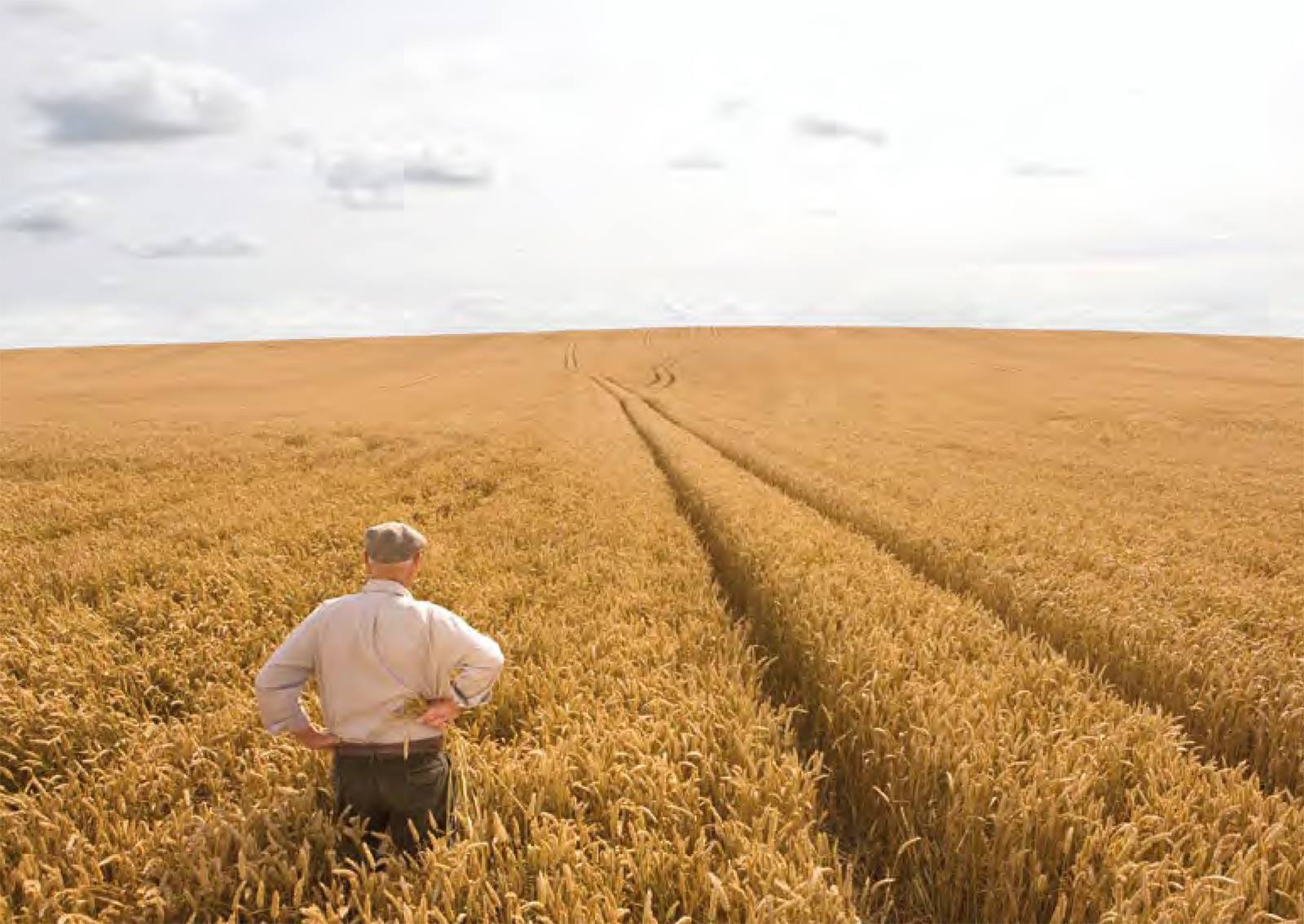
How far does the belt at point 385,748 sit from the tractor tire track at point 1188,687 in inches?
169

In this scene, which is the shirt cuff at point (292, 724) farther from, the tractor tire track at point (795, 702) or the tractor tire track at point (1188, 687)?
the tractor tire track at point (1188, 687)

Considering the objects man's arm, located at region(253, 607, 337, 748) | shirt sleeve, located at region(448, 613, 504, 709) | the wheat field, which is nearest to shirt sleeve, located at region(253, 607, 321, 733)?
man's arm, located at region(253, 607, 337, 748)

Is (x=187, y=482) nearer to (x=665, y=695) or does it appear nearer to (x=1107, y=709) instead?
(x=665, y=695)

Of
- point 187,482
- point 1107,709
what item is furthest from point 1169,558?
point 187,482

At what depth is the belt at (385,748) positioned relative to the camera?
3209mm

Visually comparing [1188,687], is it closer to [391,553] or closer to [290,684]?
[391,553]

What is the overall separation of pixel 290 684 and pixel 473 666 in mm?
813

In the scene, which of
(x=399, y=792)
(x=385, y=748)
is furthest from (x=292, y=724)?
(x=399, y=792)

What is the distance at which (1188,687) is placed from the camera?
223 inches

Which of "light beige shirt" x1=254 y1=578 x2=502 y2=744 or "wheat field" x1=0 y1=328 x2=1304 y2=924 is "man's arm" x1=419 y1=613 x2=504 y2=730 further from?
"wheat field" x1=0 y1=328 x2=1304 y2=924

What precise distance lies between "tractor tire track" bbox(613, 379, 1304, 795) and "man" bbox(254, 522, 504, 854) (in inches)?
167

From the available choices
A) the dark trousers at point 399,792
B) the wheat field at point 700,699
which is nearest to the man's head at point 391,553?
the dark trousers at point 399,792

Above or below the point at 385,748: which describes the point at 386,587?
above

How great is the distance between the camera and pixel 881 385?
56562 millimetres
